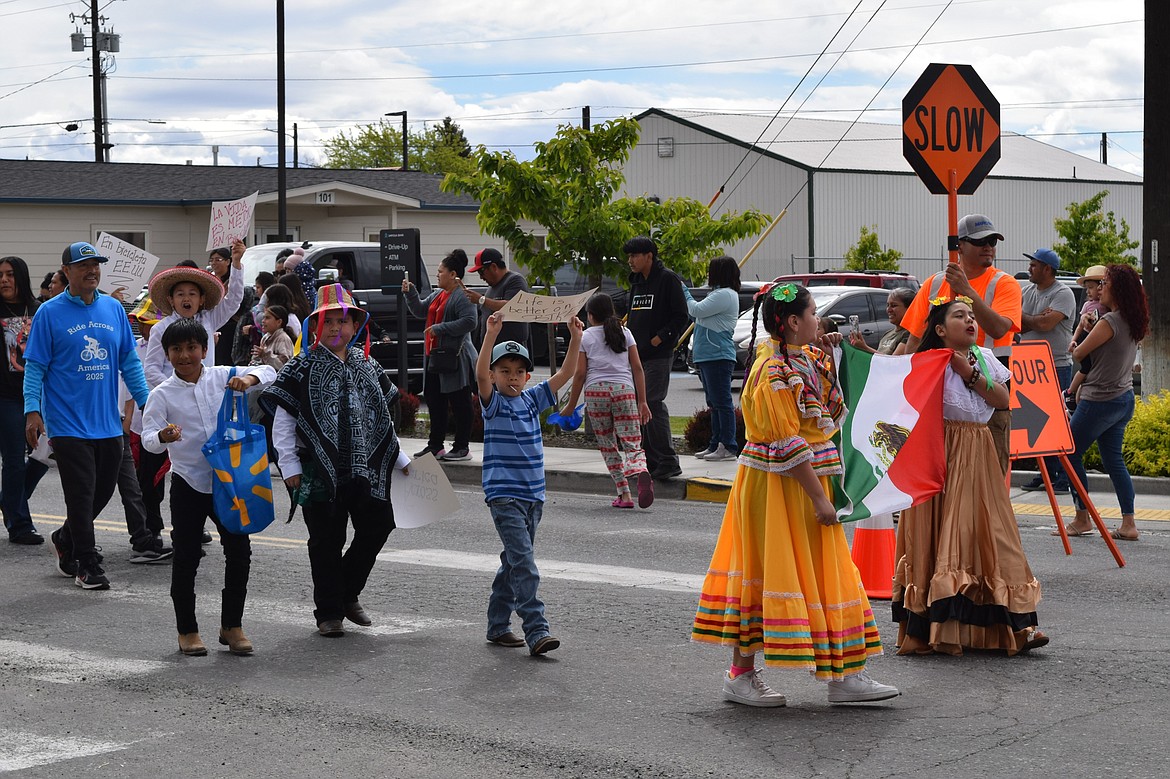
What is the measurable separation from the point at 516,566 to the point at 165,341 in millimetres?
2046

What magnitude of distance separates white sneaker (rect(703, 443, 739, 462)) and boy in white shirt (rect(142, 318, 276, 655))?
7540 mm

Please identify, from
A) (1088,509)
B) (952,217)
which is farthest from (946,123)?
(1088,509)

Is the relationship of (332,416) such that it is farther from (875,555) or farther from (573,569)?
(875,555)

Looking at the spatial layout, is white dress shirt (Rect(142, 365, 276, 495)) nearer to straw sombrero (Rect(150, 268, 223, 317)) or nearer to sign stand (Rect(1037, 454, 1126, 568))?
straw sombrero (Rect(150, 268, 223, 317))

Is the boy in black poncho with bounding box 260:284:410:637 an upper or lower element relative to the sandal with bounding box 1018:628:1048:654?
upper

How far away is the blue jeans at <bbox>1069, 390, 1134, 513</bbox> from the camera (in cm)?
1022

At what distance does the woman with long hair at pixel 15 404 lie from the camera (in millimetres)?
10109

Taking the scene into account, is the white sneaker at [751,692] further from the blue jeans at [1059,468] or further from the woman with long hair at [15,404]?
the blue jeans at [1059,468]

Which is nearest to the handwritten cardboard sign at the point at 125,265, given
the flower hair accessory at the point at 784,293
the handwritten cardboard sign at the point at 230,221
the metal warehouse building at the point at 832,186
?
the handwritten cardboard sign at the point at 230,221

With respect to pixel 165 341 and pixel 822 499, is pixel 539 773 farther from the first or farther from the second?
pixel 165 341

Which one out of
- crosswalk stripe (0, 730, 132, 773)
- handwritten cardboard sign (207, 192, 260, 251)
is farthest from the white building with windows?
crosswalk stripe (0, 730, 132, 773)

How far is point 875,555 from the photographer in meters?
8.14

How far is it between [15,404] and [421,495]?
4.17 metres

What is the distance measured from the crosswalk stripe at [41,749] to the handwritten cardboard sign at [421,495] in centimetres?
216
